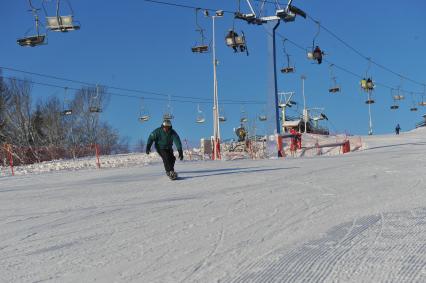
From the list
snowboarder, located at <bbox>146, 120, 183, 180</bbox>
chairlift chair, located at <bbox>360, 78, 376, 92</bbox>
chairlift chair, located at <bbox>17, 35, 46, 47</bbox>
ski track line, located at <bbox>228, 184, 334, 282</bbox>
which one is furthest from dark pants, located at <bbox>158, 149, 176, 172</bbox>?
chairlift chair, located at <bbox>360, 78, 376, 92</bbox>

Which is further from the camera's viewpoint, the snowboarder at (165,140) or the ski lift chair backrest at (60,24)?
the ski lift chair backrest at (60,24)

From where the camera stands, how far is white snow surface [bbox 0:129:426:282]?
5.04 metres

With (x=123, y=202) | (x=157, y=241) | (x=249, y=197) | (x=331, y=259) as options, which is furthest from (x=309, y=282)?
(x=123, y=202)

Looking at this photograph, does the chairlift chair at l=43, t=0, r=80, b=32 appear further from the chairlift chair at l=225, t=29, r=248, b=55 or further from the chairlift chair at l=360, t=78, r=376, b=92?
the chairlift chair at l=360, t=78, r=376, b=92

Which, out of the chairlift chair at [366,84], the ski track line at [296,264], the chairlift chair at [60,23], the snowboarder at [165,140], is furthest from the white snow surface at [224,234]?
the chairlift chair at [366,84]

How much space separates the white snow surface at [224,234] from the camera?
→ 198 inches

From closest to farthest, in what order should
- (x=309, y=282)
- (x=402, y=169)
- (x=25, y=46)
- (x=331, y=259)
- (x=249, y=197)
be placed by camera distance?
(x=309, y=282)
(x=331, y=259)
(x=249, y=197)
(x=402, y=169)
(x=25, y=46)

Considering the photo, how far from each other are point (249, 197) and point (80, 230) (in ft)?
11.0

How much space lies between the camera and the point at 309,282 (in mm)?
4641

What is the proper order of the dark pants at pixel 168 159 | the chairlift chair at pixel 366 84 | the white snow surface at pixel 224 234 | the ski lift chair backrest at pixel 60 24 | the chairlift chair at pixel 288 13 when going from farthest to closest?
the chairlift chair at pixel 366 84 < the chairlift chair at pixel 288 13 < the ski lift chair backrest at pixel 60 24 < the dark pants at pixel 168 159 < the white snow surface at pixel 224 234

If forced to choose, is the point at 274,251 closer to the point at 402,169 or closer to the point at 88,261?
the point at 88,261

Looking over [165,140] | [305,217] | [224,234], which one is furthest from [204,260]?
[165,140]

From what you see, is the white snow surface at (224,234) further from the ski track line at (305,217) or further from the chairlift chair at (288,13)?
the chairlift chair at (288,13)

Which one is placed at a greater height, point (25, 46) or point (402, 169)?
point (25, 46)
